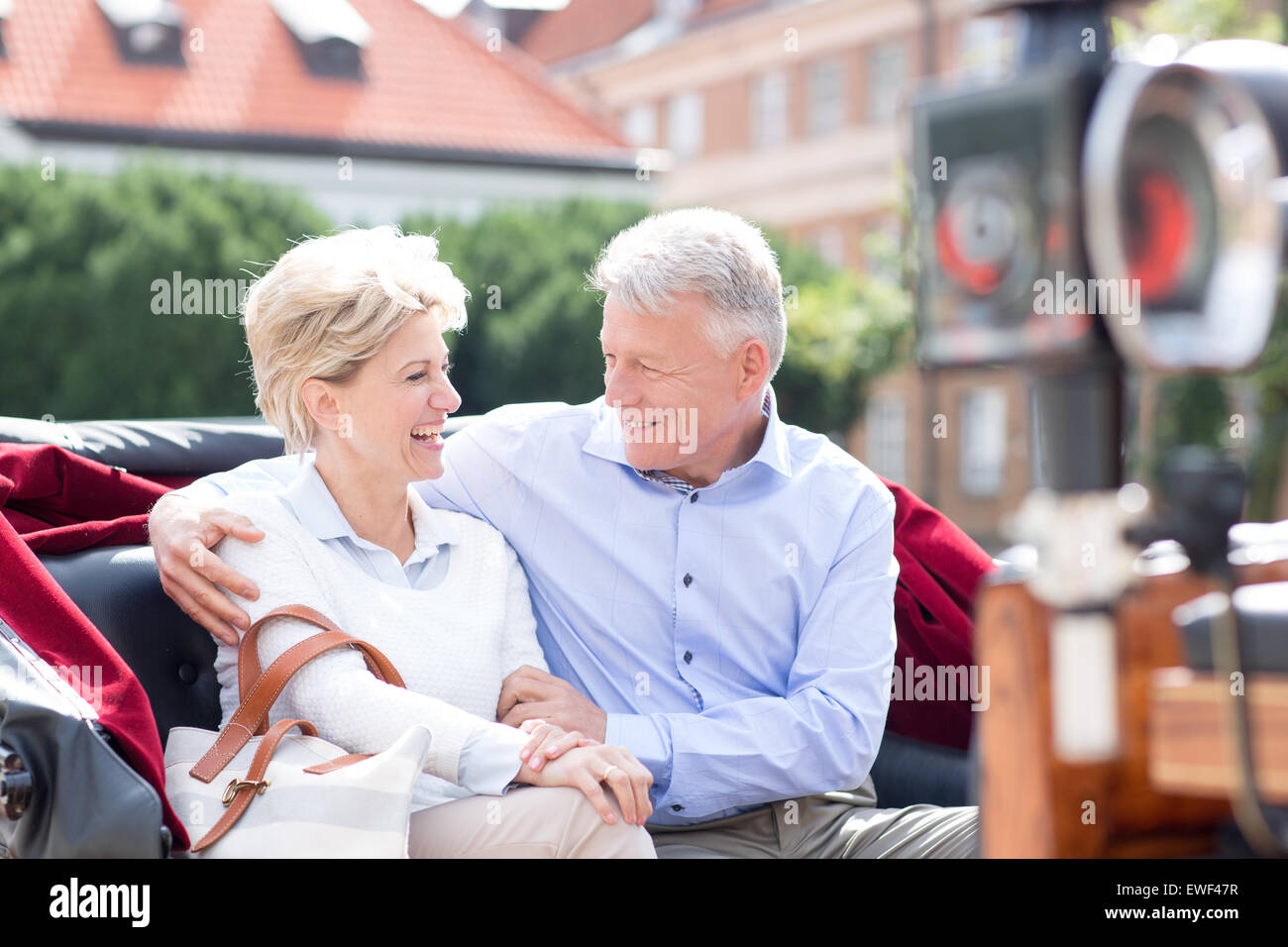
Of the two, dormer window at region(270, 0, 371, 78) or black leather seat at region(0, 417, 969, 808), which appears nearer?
black leather seat at region(0, 417, 969, 808)

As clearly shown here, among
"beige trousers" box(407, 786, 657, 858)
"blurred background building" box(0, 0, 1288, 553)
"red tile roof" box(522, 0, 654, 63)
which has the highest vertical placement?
"red tile roof" box(522, 0, 654, 63)

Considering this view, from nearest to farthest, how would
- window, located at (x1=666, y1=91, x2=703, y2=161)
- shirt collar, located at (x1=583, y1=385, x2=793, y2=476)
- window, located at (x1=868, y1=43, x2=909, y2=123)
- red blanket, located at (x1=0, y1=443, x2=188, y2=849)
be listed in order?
red blanket, located at (x1=0, y1=443, x2=188, y2=849), shirt collar, located at (x1=583, y1=385, x2=793, y2=476), window, located at (x1=868, y1=43, x2=909, y2=123), window, located at (x1=666, y1=91, x2=703, y2=161)

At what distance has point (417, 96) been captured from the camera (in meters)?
20.8

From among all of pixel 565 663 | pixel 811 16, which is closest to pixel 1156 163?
pixel 565 663

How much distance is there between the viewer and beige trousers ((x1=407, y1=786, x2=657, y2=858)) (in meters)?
2.05

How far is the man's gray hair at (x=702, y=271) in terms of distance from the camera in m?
2.58

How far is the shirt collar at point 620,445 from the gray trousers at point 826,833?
1.88ft

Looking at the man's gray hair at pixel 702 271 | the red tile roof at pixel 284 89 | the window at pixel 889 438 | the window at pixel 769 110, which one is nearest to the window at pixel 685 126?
the window at pixel 769 110

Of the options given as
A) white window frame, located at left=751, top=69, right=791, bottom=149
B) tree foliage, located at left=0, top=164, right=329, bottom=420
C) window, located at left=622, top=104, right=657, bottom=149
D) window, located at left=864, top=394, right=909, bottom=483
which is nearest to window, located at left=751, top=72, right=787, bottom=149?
white window frame, located at left=751, top=69, right=791, bottom=149

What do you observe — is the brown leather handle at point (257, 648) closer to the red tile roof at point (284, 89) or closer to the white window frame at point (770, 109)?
the red tile roof at point (284, 89)

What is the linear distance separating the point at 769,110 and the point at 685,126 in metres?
2.12

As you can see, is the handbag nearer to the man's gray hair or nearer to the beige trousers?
the beige trousers

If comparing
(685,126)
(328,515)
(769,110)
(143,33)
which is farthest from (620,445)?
(685,126)

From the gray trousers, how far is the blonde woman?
387 mm
